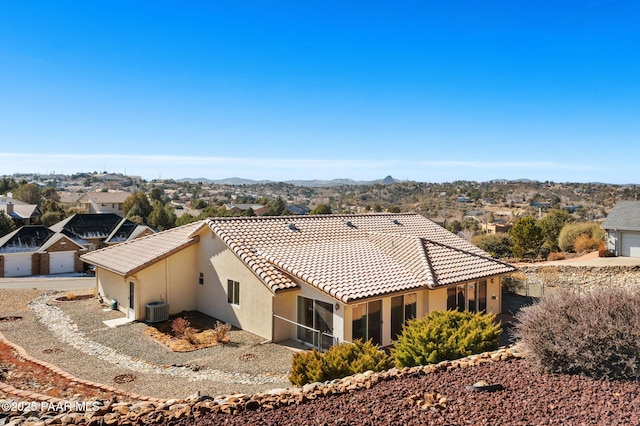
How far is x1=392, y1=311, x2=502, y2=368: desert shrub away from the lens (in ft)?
32.8

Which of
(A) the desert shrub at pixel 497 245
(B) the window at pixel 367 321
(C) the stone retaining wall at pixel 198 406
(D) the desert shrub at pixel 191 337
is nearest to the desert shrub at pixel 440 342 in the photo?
(C) the stone retaining wall at pixel 198 406

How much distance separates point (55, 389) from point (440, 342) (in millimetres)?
8920

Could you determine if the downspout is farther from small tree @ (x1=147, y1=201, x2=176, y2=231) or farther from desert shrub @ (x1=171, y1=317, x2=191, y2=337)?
small tree @ (x1=147, y1=201, x2=176, y2=231)

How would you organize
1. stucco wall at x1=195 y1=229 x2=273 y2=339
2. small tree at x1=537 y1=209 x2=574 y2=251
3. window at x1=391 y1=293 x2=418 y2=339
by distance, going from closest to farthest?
1. window at x1=391 y1=293 x2=418 y2=339
2. stucco wall at x1=195 y1=229 x2=273 y2=339
3. small tree at x1=537 y1=209 x2=574 y2=251

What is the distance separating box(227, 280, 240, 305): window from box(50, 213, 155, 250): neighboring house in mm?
30535

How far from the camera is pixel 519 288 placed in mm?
25641

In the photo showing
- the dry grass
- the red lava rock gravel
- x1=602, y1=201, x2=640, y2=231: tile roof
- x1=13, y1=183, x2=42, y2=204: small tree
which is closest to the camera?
the red lava rock gravel

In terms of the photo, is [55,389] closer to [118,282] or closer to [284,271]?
[284,271]

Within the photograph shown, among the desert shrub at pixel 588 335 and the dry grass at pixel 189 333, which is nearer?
the desert shrub at pixel 588 335

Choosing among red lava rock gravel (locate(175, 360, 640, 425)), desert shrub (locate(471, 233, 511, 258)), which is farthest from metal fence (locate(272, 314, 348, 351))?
desert shrub (locate(471, 233, 511, 258))

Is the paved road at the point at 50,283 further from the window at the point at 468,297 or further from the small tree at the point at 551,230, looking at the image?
the small tree at the point at 551,230

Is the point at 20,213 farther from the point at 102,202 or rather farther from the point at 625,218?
the point at 625,218

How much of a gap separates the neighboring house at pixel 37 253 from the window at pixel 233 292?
93.3 feet

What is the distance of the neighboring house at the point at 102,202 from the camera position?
100019 mm
